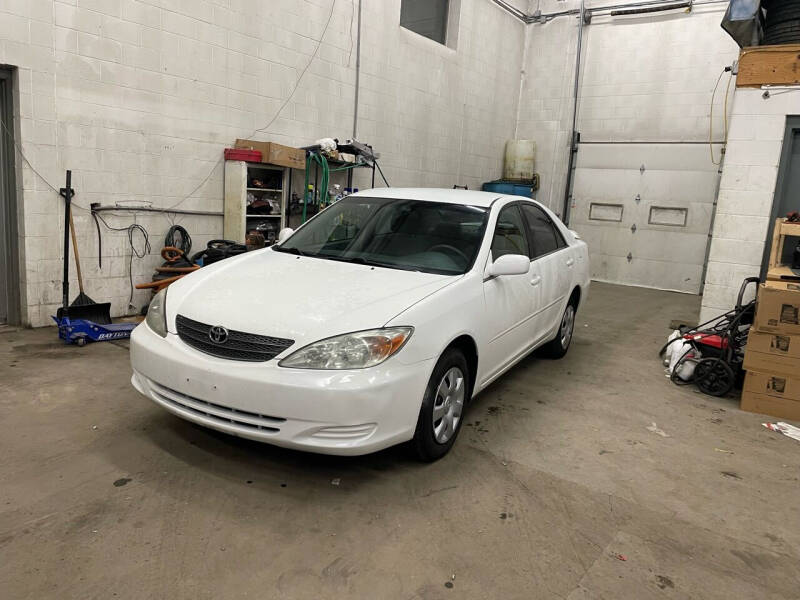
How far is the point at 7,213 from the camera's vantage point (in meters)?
5.17

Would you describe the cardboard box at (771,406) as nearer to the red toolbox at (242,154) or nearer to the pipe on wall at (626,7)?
the red toolbox at (242,154)

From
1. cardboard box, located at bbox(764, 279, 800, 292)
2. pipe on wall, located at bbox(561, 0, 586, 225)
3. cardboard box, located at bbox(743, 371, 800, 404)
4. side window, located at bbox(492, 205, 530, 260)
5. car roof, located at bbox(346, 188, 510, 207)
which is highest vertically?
pipe on wall, located at bbox(561, 0, 586, 225)

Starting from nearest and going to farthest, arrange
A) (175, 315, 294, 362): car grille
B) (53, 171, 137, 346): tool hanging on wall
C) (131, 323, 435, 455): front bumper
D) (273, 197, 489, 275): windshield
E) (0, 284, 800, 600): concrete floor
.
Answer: (0, 284, 800, 600): concrete floor < (131, 323, 435, 455): front bumper < (175, 315, 294, 362): car grille < (273, 197, 489, 275): windshield < (53, 171, 137, 346): tool hanging on wall

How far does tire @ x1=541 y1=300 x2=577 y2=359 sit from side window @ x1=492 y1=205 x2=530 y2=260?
3.76 ft

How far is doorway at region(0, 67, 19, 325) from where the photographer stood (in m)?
4.99

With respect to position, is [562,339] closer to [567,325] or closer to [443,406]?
[567,325]

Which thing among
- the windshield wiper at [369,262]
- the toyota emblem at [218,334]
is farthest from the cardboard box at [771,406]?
the toyota emblem at [218,334]

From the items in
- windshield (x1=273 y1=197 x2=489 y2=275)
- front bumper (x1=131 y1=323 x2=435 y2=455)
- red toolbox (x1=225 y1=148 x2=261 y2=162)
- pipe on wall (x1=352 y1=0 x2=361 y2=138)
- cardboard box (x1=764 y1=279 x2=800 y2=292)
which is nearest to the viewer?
front bumper (x1=131 y1=323 x2=435 y2=455)

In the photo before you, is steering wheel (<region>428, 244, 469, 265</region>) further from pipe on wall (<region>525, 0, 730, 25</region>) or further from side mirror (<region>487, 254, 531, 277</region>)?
pipe on wall (<region>525, 0, 730, 25</region>)

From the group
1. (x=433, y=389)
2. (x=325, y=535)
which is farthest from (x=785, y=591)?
(x=325, y=535)

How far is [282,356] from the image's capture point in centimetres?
255

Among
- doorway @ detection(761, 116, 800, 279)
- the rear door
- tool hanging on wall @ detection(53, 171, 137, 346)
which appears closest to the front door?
the rear door

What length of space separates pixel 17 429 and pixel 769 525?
3832 millimetres

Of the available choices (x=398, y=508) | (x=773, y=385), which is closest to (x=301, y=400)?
(x=398, y=508)
